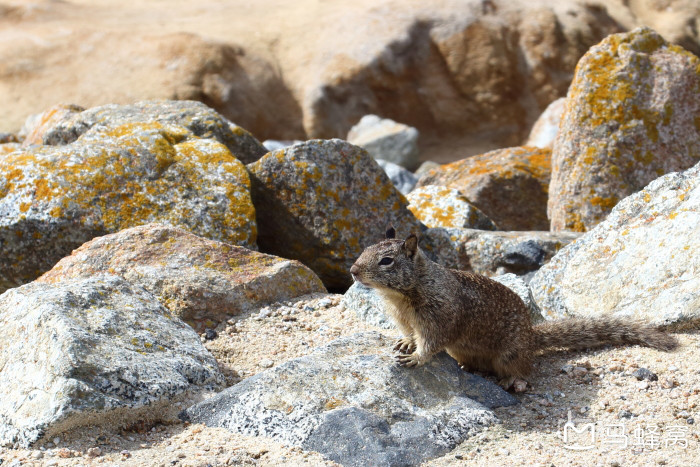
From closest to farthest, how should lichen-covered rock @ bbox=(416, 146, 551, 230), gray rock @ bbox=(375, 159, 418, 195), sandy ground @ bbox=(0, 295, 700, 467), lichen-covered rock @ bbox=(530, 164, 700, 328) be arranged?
sandy ground @ bbox=(0, 295, 700, 467) < lichen-covered rock @ bbox=(530, 164, 700, 328) < lichen-covered rock @ bbox=(416, 146, 551, 230) < gray rock @ bbox=(375, 159, 418, 195)

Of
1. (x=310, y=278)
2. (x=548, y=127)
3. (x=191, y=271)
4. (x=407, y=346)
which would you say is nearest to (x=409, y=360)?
(x=407, y=346)

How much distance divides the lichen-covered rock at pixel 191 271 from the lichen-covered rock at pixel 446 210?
3.40 m

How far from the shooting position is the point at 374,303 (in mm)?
7160

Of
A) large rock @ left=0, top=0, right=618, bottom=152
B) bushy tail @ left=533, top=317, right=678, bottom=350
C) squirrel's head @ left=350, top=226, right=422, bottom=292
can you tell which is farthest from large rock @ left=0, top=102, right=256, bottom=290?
large rock @ left=0, top=0, right=618, bottom=152

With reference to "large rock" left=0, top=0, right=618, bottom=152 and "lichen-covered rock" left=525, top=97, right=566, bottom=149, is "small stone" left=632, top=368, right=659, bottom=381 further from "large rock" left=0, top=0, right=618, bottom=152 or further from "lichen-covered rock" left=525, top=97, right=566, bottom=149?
"large rock" left=0, top=0, right=618, bottom=152

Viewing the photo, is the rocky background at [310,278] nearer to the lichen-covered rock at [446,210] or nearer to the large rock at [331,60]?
the lichen-covered rock at [446,210]

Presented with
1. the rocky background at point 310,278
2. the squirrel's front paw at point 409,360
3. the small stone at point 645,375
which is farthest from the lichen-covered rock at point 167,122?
the small stone at point 645,375

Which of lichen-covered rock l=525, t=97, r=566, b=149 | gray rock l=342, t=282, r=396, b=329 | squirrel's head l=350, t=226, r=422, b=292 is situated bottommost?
lichen-covered rock l=525, t=97, r=566, b=149

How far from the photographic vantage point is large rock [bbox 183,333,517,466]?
4.84 meters

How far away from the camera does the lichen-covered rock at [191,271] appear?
23.2ft

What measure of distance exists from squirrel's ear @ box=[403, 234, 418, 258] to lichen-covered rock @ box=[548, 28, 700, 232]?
5.27m

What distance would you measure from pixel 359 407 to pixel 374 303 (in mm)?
2091

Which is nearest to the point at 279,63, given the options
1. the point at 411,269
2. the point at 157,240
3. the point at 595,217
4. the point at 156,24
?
the point at 156,24

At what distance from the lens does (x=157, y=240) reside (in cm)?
758
